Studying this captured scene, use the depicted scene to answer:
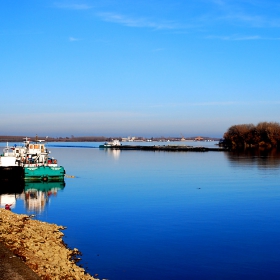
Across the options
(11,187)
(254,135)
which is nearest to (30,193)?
(11,187)

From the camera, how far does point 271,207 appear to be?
1238 inches

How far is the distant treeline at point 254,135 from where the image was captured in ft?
509

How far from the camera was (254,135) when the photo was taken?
161000mm

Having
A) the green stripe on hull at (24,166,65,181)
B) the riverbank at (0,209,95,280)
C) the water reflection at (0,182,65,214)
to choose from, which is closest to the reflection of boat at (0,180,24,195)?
the water reflection at (0,182,65,214)

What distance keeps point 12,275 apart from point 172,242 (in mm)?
10102

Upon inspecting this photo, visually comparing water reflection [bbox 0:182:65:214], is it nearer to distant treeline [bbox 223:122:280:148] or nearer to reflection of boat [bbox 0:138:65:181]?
reflection of boat [bbox 0:138:65:181]

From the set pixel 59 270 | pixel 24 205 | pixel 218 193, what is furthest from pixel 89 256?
pixel 218 193

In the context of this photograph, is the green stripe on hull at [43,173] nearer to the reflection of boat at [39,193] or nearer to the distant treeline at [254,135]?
the reflection of boat at [39,193]

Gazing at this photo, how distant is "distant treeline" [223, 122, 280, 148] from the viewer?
15500 cm

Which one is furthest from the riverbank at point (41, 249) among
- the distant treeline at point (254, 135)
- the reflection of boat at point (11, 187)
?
the distant treeline at point (254, 135)

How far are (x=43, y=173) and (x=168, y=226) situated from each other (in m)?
27.8

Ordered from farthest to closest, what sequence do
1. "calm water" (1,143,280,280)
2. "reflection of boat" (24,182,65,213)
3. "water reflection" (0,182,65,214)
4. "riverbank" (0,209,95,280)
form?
"water reflection" (0,182,65,214)
"reflection of boat" (24,182,65,213)
"calm water" (1,143,280,280)
"riverbank" (0,209,95,280)

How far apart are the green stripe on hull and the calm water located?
9.89 ft

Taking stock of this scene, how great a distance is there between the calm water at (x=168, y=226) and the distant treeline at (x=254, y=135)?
11489 cm
